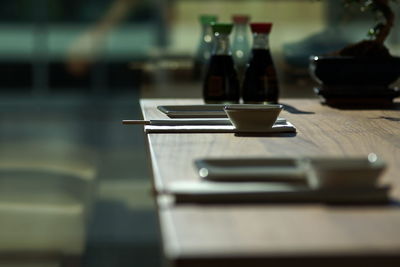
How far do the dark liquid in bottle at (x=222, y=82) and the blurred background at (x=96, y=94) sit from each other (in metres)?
0.58

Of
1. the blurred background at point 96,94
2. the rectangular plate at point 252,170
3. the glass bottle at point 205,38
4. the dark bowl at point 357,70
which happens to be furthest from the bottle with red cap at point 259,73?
the rectangular plate at point 252,170

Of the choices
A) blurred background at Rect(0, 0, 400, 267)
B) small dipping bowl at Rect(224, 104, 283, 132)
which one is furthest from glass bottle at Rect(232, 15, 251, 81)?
small dipping bowl at Rect(224, 104, 283, 132)

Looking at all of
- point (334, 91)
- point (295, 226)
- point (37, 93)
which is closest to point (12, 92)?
point (37, 93)

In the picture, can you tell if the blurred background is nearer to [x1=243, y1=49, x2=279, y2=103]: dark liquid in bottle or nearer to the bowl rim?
[x1=243, y1=49, x2=279, y2=103]: dark liquid in bottle

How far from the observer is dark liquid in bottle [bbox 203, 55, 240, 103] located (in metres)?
2.16

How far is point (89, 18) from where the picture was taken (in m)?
8.36

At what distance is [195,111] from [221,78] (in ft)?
1.17

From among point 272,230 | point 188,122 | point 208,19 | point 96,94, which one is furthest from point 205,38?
point 96,94

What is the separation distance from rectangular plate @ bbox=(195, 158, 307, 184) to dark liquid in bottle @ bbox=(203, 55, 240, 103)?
3.64 ft

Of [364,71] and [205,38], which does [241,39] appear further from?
[364,71]

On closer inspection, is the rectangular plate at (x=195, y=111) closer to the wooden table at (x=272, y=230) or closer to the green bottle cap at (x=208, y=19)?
the wooden table at (x=272, y=230)

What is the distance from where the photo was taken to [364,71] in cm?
223

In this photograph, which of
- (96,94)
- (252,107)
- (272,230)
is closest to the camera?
(272,230)

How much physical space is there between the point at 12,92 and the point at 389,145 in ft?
24.1
